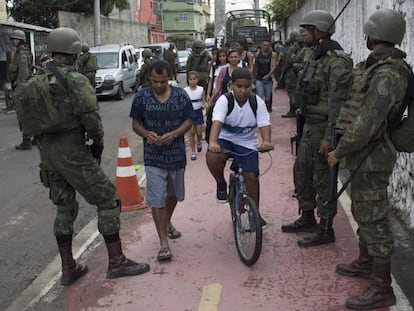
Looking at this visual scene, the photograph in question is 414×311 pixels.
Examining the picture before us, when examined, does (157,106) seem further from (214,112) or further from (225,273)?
(225,273)

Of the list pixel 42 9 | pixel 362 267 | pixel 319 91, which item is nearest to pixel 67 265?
pixel 362 267

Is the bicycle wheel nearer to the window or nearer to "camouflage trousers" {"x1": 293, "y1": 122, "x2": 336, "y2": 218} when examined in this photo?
"camouflage trousers" {"x1": 293, "y1": 122, "x2": 336, "y2": 218}

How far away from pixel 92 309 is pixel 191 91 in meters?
5.31

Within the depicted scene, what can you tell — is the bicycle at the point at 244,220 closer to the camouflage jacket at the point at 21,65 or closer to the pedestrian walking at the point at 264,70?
the camouflage jacket at the point at 21,65

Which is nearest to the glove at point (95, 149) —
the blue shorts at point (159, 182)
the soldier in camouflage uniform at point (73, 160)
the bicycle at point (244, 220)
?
the soldier in camouflage uniform at point (73, 160)

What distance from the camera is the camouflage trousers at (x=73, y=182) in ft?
13.3

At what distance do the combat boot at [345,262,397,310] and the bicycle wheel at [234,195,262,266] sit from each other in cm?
88

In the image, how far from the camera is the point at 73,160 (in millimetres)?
4039

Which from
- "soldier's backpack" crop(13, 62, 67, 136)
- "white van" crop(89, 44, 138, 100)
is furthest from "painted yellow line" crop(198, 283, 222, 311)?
"white van" crop(89, 44, 138, 100)

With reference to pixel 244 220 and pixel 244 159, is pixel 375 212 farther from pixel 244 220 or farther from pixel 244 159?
pixel 244 159

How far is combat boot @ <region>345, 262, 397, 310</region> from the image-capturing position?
3.63 meters

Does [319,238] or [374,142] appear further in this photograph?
[319,238]

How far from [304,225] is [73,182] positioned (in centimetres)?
231

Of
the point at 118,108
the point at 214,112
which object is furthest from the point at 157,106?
the point at 118,108
